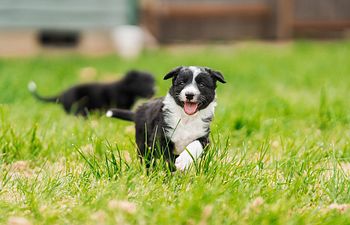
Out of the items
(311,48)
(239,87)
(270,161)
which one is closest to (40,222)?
(270,161)

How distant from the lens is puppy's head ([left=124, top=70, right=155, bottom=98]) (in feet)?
20.6

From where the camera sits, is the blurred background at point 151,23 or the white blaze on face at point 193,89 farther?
the blurred background at point 151,23

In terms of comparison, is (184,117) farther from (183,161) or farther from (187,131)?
(183,161)

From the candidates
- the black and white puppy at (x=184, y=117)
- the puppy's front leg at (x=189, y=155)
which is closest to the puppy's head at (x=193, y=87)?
the black and white puppy at (x=184, y=117)

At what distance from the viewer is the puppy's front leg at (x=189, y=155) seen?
3.38 m

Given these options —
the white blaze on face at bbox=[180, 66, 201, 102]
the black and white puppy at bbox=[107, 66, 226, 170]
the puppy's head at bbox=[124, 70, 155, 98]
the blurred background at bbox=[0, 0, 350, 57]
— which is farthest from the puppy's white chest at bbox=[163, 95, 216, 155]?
the blurred background at bbox=[0, 0, 350, 57]

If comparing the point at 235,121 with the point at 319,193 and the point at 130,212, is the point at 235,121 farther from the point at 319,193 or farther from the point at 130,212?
the point at 130,212

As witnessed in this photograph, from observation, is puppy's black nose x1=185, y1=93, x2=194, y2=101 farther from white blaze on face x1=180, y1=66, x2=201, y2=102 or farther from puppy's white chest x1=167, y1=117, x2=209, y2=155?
puppy's white chest x1=167, y1=117, x2=209, y2=155

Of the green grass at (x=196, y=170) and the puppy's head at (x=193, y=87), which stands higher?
the puppy's head at (x=193, y=87)

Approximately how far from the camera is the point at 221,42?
1600 cm

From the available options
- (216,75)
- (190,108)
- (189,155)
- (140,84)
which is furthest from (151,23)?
(189,155)

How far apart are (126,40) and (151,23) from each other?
3427 mm

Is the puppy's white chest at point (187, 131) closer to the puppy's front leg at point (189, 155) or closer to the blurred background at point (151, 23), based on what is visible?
the puppy's front leg at point (189, 155)

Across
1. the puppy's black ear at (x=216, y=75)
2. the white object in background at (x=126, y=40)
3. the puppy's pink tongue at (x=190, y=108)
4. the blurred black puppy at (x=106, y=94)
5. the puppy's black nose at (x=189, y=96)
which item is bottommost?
the white object in background at (x=126, y=40)
